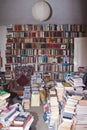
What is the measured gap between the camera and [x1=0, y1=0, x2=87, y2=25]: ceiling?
5.30 meters

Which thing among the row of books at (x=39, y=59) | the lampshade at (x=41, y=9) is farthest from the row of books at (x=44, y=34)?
the lampshade at (x=41, y=9)

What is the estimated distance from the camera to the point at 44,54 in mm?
6715

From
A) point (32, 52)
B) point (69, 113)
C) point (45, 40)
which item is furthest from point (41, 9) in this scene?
point (69, 113)

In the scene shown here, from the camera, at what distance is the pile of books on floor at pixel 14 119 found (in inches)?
73.1

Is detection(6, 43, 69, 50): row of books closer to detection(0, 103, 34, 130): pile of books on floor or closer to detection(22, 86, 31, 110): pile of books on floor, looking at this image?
detection(22, 86, 31, 110): pile of books on floor

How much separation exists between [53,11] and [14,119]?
4259 mm

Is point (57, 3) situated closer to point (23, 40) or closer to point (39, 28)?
point (39, 28)

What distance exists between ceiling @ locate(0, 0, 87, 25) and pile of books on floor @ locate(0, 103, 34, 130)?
12.4ft

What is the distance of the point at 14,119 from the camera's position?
192 centimetres

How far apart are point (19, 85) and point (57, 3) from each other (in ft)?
8.24

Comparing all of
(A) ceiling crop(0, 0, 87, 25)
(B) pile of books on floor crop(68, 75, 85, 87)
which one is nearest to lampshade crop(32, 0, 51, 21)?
(A) ceiling crop(0, 0, 87, 25)

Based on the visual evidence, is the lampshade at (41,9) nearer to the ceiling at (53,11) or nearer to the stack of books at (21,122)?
the ceiling at (53,11)

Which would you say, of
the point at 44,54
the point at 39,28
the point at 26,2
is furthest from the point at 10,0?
the point at 44,54

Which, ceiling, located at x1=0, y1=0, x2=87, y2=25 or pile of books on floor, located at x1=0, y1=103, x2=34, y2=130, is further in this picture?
ceiling, located at x1=0, y1=0, x2=87, y2=25
